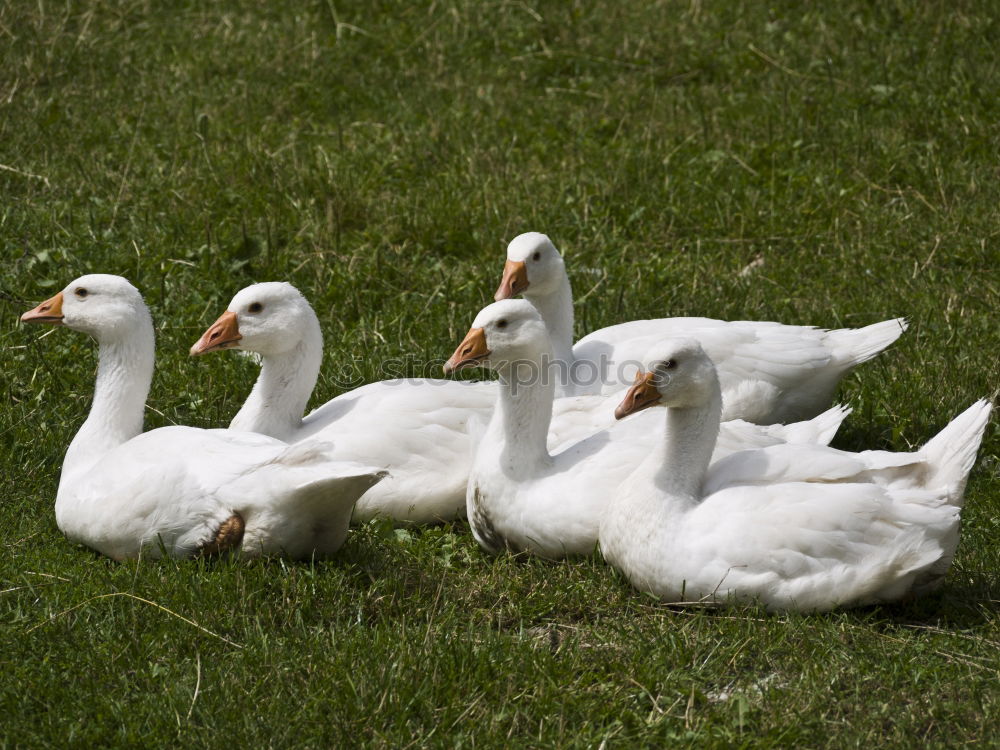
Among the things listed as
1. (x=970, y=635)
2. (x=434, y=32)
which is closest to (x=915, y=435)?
(x=970, y=635)

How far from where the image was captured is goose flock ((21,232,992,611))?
4.84 m

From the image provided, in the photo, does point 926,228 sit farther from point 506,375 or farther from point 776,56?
point 506,375

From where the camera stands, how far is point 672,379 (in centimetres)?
505

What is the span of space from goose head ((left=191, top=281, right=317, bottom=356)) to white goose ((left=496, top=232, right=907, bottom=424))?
3.57ft

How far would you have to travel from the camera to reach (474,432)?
19.8ft

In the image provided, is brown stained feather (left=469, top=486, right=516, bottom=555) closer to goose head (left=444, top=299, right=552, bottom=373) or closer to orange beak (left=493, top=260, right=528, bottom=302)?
goose head (left=444, top=299, right=552, bottom=373)

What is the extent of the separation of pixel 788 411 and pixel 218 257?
11.4 ft

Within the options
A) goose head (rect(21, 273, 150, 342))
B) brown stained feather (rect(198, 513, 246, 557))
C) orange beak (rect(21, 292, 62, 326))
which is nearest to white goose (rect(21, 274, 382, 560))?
brown stained feather (rect(198, 513, 246, 557))

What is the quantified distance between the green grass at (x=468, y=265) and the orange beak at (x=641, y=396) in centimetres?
67

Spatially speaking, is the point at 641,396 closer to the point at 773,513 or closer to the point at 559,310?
the point at 773,513

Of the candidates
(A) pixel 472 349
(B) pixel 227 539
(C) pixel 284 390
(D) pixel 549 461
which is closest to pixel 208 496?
(B) pixel 227 539

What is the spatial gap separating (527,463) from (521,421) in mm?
175

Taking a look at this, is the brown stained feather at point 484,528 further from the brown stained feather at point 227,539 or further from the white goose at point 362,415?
the brown stained feather at point 227,539

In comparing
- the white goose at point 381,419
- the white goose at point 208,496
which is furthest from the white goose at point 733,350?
the white goose at point 208,496
